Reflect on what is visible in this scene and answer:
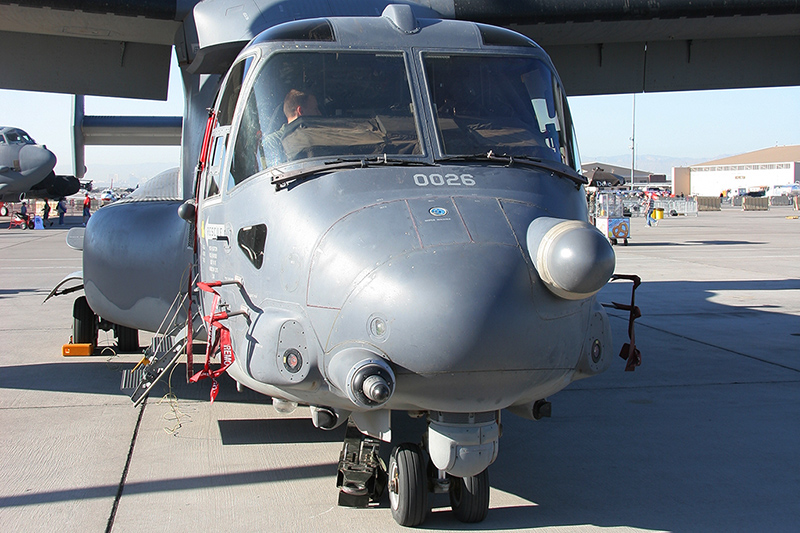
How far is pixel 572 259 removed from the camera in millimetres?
3270

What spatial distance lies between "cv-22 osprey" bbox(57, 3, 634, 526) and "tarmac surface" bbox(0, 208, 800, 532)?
50 cm

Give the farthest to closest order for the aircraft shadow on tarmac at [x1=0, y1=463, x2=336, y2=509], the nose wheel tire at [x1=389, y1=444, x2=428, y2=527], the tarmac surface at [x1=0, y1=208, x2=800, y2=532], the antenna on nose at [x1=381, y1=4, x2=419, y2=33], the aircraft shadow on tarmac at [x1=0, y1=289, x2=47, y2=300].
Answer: the aircraft shadow on tarmac at [x1=0, y1=289, x2=47, y2=300], the antenna on nose at [x1=381, y1=4, x2=419, y2=33], the aircraft shadow on tarmac at [x1=0, y1=463, x2=336, y2=509], the tarmac surface at [x1=0, y1=208, x2=800, y2=532], the nose wheel tire at [x1=389, y1=444, x2=428, y2=527]

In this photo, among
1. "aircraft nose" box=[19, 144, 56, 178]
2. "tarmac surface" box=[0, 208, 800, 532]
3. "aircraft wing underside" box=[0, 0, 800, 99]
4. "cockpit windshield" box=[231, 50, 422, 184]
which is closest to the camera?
"tarmac surface" box=[0, 208, 800, 532]

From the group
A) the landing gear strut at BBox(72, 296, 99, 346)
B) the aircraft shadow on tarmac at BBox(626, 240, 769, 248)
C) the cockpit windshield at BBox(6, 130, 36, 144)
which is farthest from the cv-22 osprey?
the cockpit windshield at BBox(6, 130, 36, 144)

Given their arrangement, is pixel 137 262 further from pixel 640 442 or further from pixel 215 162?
pixel 640 442

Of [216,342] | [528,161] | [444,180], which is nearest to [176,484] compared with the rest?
[216,342]

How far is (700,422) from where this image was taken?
602cm

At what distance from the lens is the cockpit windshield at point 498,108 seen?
441cm

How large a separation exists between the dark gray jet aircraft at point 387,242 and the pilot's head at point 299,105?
0.01 m

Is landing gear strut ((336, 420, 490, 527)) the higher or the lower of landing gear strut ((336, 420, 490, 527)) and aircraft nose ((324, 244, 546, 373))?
the lower

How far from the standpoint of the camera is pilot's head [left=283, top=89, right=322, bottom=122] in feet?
Answer: 14.5

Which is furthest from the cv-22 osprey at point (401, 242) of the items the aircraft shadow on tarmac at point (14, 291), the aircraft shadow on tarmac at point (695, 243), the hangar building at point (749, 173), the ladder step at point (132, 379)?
the hangar building at point (749, 173)

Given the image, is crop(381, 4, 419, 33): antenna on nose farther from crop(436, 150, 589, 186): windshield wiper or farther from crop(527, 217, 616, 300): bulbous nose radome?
crop(527, 217, 616, 300): bulbous nose radome

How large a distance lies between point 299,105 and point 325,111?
0.15 metres
